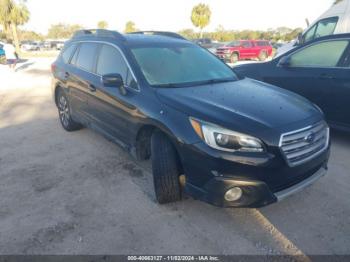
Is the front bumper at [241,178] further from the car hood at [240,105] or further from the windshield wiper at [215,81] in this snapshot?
the windshield wiper at [215,81]

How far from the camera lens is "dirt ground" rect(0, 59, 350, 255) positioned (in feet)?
8.77

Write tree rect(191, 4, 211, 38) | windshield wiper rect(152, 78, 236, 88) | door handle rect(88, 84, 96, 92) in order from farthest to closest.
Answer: tree rect(191, 4, 211, 38), door handle rect(88, 84, 96, 92), windshield wiper rect(152, 78, 236, 88)

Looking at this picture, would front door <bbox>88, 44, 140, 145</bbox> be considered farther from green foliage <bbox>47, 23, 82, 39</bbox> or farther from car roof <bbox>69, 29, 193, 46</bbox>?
green foliage <bbox>47, 23, 82, 39</bbox>

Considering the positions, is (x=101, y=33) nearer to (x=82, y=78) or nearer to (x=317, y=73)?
(x=82, y=78)

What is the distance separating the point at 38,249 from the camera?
2.62 metres

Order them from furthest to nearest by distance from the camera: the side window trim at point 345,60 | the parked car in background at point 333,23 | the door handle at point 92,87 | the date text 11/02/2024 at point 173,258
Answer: the parked car in background at point 333,23, the side window trim at point 345,60, the door handle at point 92,87, the date text 11/02/2024 at point 173,258

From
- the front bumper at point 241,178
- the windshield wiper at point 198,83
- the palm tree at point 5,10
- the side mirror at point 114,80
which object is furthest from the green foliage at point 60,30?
the front bumper at point 241,178

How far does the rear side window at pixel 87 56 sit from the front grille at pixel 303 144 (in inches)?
116

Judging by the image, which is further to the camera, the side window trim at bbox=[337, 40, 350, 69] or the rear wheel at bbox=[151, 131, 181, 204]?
the side window trim at bbox=[337, 40, 350, 69]

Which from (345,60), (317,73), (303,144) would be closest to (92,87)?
(303,144)

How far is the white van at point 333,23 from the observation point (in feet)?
29.6

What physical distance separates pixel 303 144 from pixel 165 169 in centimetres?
128

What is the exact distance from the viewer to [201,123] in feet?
8.93

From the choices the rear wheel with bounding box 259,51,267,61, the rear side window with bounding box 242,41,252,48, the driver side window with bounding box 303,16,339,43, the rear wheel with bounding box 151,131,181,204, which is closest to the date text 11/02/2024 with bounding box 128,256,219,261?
the rear wheel with bounding box 151,131,181,204
